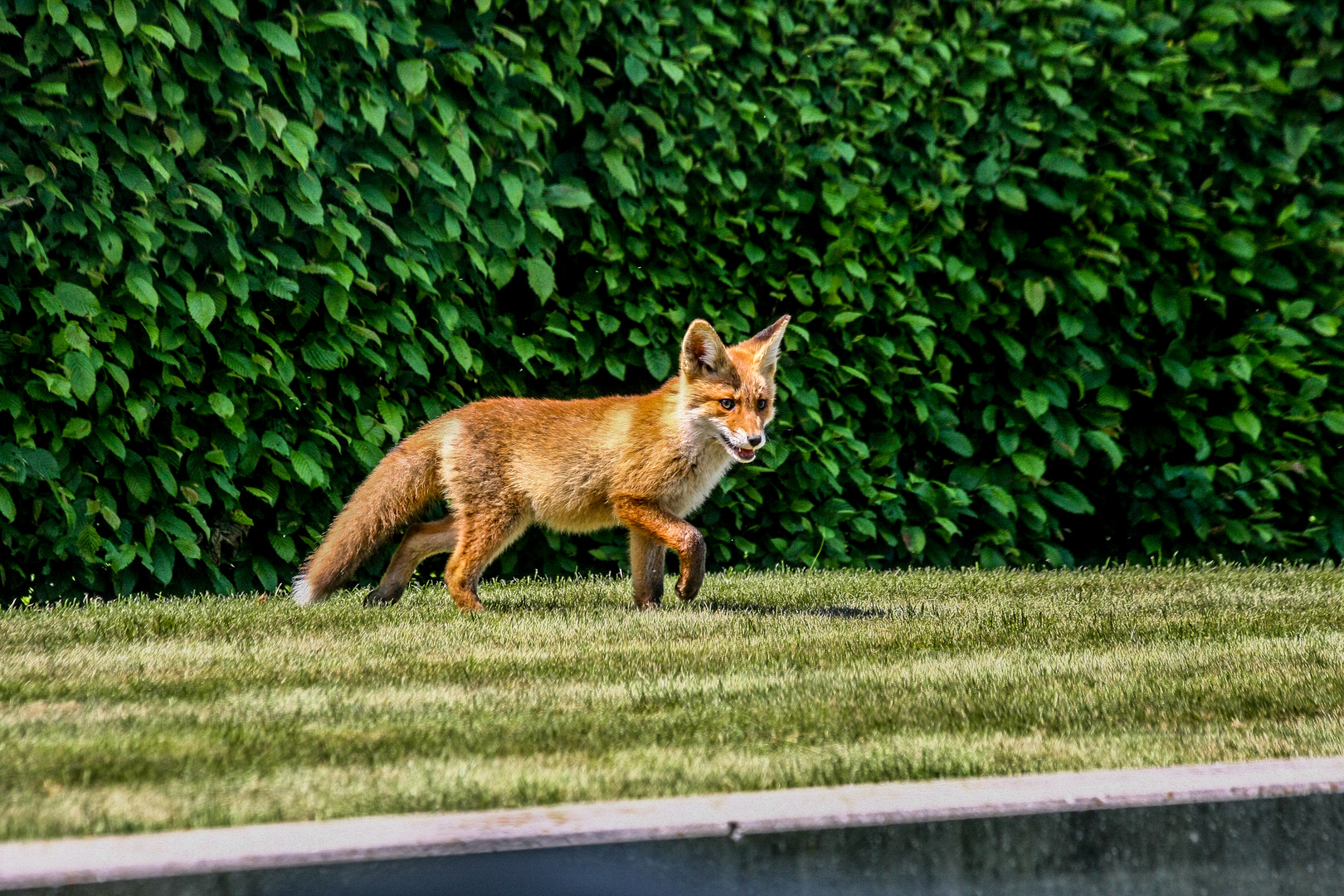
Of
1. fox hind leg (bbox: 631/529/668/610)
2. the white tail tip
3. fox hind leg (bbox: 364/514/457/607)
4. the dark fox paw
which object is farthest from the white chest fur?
the white tail tip

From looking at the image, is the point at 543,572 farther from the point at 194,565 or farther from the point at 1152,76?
the point at 1152,76

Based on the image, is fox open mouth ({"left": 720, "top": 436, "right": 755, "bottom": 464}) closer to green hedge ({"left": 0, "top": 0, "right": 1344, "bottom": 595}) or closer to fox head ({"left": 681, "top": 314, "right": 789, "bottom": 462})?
fox head ({"left": 681, "top": 314, "right": 789, "bottom": 462})

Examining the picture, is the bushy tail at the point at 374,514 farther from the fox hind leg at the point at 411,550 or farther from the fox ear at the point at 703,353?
the fox ear at the point at 703,353

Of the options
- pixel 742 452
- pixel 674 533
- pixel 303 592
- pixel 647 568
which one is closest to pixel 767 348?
pixel 742 452

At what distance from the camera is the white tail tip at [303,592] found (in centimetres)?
577

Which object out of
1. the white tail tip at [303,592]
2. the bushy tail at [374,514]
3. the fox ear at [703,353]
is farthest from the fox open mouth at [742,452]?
the white tail tip at [303,592]

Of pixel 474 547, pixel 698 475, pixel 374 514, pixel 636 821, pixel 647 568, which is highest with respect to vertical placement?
pixel 636 821

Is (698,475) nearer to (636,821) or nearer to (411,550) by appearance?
(411,550)

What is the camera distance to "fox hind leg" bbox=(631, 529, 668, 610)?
228 inches

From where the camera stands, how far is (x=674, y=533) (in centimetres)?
548

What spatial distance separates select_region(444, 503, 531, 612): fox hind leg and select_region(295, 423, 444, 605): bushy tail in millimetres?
282

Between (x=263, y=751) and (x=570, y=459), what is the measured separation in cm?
252

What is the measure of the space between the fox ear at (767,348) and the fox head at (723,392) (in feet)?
0.13

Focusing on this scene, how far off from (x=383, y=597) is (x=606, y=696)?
222 centimetres
